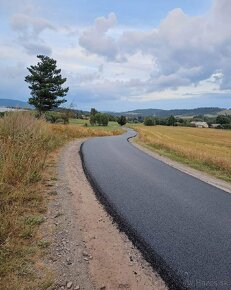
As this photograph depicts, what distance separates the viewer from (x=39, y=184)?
10531mm

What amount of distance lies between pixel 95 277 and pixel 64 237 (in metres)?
1.63

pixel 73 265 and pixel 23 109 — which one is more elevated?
pixel 23 109

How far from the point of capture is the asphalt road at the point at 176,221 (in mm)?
4984

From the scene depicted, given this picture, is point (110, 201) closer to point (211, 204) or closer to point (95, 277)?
point (211, 204)

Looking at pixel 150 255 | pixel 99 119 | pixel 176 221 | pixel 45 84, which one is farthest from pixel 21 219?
pixel 99 119

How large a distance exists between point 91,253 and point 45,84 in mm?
58290

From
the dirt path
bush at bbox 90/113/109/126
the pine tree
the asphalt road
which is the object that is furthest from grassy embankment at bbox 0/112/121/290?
bush at bbox 90/113/109/126

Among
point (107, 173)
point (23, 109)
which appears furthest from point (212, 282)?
point (23, 109)

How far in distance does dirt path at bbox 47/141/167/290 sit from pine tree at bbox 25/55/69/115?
54722 mm

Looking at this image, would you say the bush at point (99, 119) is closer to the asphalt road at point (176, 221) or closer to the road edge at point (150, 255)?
the asphalt road at point (176, 221)

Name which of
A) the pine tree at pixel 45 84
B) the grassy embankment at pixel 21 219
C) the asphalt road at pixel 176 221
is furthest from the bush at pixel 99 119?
the asphalt road at pixel 176 221

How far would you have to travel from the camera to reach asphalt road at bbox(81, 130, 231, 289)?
4.98 m

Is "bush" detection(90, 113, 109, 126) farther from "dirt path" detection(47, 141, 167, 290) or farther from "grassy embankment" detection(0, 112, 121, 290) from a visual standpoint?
"dirt path" detection(47, 141, 167, 290)

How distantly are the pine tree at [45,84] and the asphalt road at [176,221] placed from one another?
51.1m
